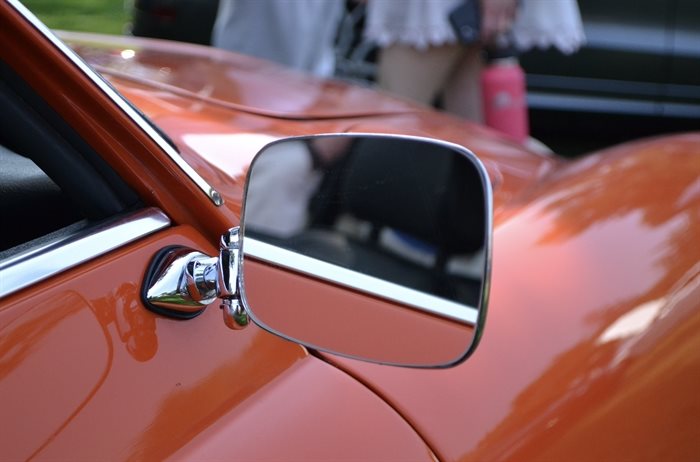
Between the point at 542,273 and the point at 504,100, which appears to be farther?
the point at 504,100

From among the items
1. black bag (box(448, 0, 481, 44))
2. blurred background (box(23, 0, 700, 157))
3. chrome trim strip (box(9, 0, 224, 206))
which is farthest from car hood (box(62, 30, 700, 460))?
blurred background (box(23, 0, 700, 157))

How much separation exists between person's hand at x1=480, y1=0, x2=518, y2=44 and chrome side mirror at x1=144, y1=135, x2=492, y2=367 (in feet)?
5.92

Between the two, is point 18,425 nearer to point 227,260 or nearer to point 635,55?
point 227,260

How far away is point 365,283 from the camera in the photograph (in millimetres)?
1274

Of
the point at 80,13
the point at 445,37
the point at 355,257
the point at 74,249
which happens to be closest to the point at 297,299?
the point at 355,257

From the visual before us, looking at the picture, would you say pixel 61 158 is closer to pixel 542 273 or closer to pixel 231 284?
pixel 231 284

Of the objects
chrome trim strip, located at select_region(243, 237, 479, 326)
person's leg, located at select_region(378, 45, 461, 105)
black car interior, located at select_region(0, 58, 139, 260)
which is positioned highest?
black car interior, located at select_region(0, 58, 139, 260)

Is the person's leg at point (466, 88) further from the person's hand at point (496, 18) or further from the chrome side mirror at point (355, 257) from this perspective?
the chrome side mirror at point (355, 257)

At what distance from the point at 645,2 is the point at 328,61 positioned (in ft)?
7.25

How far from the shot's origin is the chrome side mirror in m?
1.10

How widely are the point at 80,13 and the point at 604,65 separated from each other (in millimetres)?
3148

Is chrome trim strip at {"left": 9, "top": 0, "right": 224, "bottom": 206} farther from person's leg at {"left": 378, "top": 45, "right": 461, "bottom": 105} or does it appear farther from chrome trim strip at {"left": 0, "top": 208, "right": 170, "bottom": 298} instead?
person's leg at {"left": 378, "top": 45, "right": 461, "bottom": 105}

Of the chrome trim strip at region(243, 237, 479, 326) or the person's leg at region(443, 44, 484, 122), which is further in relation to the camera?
the person's leg at region(443, 44, 484, 122)

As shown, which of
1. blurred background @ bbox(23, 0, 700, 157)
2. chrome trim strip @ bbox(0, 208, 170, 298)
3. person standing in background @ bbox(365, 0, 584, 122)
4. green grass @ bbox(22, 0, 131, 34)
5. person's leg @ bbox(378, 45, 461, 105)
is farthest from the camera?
blurred background @ bbox(23, 0, 700, 157)
